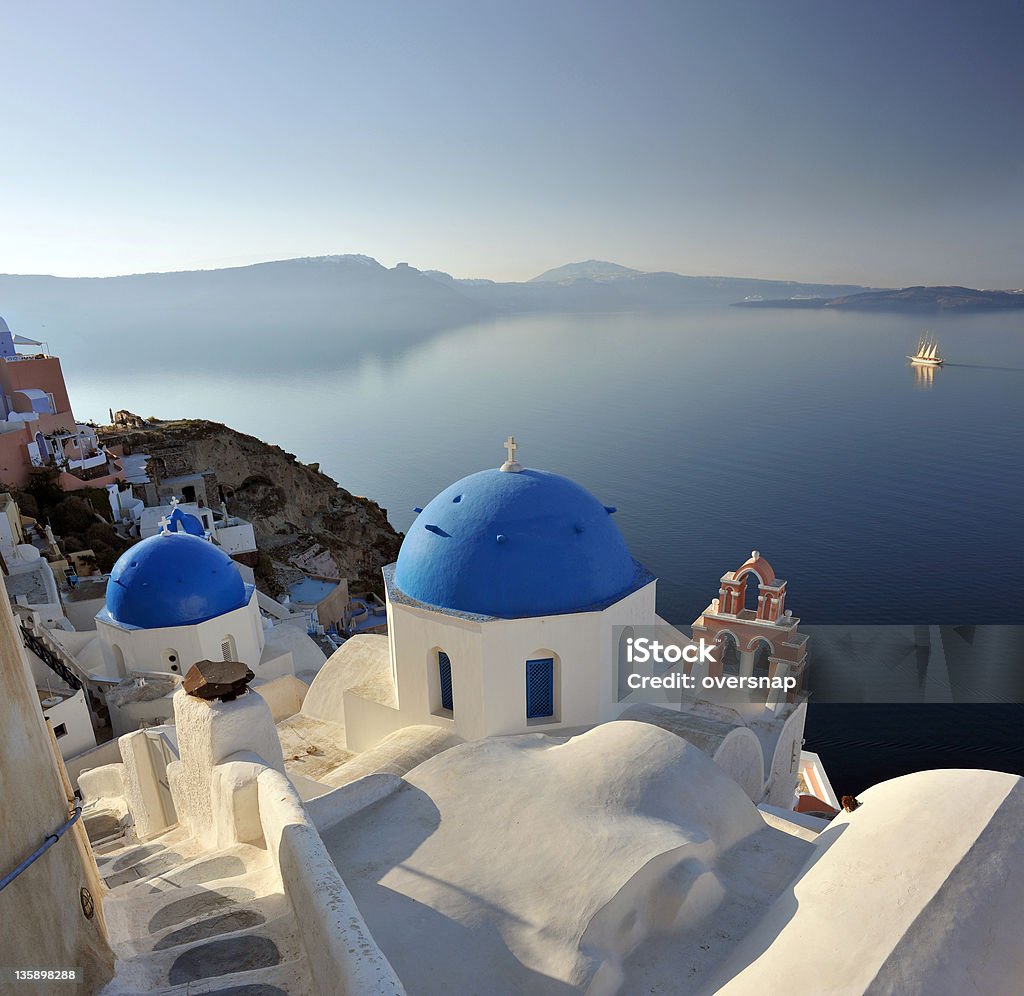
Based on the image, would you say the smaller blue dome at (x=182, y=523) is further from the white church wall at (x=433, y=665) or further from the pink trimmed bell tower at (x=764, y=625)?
the pink trimmed bell tower at (x=764, y=625)

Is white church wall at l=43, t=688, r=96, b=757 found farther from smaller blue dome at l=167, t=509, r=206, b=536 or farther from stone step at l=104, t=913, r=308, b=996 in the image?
stone step at l=104, t=913, r=308, b=996

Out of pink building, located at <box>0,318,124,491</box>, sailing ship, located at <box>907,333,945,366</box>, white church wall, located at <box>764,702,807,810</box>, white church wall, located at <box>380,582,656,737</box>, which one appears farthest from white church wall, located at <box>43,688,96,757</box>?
sailing ship, located at <box>907,333,945,366</box>

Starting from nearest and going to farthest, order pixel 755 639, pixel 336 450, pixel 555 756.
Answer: pixel 555 756 < pixel 755 639 < pixel 336 450

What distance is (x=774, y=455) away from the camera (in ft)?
175

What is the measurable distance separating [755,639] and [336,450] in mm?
62390

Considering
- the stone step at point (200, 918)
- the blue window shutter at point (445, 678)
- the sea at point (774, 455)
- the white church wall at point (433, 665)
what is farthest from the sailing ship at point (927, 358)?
the stone step at point (200, 918)

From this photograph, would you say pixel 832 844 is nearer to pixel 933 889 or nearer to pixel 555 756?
pixel 933 889

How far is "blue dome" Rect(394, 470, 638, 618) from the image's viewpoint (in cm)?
880

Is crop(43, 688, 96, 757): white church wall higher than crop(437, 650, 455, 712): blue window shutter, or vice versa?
crop(437, 650, 455, 712): blue window shutter

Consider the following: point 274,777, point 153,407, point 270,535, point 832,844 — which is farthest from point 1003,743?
point 153,407

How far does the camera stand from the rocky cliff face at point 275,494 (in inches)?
1654

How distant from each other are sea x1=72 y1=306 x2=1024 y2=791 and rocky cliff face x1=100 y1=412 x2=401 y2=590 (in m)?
7.02

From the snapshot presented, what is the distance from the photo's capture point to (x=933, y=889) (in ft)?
14.6

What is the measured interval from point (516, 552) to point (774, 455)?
161 feet
